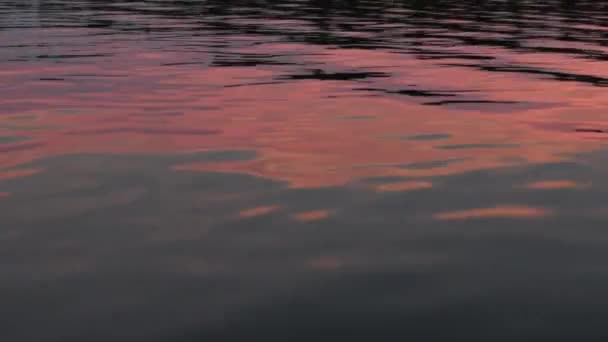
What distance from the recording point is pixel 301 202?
21.8ft

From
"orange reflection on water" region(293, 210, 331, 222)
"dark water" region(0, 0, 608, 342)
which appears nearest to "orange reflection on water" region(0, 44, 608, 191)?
"dark water" region(0, 0, 608, 342)

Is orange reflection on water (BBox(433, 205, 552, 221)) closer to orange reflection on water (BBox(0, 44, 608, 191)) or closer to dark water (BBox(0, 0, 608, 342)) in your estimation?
dark water (BBox(0, 0, 608, 342))

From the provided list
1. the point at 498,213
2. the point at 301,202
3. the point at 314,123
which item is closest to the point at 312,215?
the point at 301,202

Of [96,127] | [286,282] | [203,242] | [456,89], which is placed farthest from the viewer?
→ [456,89]

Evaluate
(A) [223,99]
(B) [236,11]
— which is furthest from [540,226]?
(B) [236,11]

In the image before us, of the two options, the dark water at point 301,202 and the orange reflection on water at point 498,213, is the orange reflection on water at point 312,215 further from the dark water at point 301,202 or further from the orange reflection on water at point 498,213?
the orange reflection on water at point 498,213

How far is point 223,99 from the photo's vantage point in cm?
1158

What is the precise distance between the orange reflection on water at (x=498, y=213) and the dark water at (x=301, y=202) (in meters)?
0.03

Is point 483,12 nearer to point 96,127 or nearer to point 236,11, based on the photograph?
point 236,11

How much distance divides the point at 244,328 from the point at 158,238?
5.16 feet

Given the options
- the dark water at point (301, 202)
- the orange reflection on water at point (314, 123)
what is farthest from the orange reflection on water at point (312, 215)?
the orange reflection on water at point (314, 123)

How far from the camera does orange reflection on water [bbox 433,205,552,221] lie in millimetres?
6289

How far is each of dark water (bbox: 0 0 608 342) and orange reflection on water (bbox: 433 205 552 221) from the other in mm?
26

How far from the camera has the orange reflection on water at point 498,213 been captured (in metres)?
6.29
